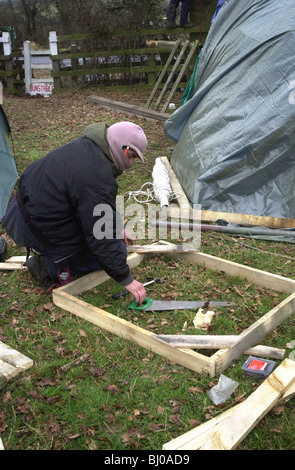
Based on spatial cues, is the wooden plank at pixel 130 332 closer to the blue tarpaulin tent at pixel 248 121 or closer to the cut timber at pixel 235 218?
the cut timber at pixel 235 218

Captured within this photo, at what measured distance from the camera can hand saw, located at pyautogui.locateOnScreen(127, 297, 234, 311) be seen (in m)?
3.63

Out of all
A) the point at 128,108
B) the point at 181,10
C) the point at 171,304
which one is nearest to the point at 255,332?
the point at 171,304

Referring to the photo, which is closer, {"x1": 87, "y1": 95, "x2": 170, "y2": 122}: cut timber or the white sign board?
{"x1": 87, "y1": 95, "x2": 170, "y2": 122}: cut timber

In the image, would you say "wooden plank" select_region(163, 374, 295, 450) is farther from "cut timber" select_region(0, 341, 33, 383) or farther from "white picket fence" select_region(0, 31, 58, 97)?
"white picket fence" select_region(0, 31, 58, 97)

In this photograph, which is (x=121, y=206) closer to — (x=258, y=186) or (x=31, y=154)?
(x=258, y=186)

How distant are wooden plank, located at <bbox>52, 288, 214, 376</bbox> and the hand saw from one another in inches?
13.2

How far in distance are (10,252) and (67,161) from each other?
6.41 feet

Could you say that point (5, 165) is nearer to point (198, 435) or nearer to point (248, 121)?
point (248, 121)

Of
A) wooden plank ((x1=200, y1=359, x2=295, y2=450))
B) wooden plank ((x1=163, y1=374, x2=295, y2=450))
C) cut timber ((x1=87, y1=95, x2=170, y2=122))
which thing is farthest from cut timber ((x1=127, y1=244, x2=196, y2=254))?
cut timber ((x1=87, y1=95, x2=170, y2=122))

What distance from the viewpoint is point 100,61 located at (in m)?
13.6

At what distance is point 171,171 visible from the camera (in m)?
6.73

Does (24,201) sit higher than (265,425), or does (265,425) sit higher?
(24,201)

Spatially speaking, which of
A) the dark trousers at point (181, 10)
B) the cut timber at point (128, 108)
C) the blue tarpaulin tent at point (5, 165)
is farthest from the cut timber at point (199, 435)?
the dark trousers at point (181, 10)

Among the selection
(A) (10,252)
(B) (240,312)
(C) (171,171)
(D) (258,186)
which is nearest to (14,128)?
(C) (171,171)
